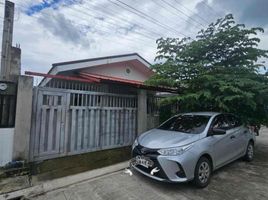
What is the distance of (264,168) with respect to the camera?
17.2 feet

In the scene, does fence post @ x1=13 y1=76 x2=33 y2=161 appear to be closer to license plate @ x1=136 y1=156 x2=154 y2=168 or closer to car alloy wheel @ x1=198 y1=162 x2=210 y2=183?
license plate @ x1=136 y1=156 x2=154 y2=168

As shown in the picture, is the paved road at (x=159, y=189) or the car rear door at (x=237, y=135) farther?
the car rear door at (x=237, y=135)

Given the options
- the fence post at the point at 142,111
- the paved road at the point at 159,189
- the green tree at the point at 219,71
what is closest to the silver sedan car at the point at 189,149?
the paved road at the point at 159,189

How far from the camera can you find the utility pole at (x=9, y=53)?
4800 millimetres

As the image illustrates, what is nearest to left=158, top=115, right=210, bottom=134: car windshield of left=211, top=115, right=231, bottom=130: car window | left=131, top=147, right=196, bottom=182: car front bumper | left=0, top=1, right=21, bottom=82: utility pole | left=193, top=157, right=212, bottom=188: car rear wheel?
left=211, top=115, right=231, bottom=130: car window

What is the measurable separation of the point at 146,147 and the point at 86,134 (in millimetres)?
2632

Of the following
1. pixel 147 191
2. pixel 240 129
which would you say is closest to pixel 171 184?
pixel 147 191

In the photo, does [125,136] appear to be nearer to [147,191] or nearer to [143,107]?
[143,107]

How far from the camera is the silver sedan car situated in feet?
11.9

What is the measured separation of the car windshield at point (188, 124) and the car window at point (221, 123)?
19 cm

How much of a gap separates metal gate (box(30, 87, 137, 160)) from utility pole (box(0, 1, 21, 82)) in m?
Answer: 0.69

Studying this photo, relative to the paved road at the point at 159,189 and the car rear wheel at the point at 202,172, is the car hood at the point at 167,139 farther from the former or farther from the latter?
the paved road at the point at 159,189

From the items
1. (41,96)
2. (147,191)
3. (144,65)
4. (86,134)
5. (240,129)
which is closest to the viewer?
(147,191)

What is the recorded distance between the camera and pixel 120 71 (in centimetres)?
1017
